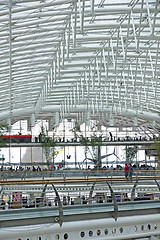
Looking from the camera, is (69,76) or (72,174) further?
(69,76)

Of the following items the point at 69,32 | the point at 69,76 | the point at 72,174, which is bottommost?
the point at 72,174

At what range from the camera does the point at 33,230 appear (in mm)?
13680

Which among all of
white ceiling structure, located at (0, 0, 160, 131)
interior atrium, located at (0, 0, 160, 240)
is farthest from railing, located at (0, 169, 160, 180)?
white ceiling structure, located at (0, 0, 160, 131)

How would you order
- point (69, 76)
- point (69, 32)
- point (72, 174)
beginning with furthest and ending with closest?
1. point (69, 76)
2. point (72, 174)
3. point (69, 32)

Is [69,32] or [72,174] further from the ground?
[69,32]

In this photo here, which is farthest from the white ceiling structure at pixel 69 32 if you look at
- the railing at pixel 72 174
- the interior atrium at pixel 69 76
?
the railing at pixel 72 174

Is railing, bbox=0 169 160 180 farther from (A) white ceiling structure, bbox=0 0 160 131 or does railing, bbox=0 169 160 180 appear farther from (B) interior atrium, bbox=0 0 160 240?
(A) white ceiling structure, bbox=0 0 160 131

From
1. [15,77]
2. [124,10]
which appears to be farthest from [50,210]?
[15,77]

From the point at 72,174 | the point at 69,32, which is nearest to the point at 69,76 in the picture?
the point at 72,174

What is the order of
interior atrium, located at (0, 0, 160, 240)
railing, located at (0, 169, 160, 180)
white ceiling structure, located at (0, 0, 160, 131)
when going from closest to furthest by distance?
interior atrium, located at (0, 0, 160, 240), white ceiling structure, located at (0, 0, 160, 131), railing, located at (0, 169, 160, 180)

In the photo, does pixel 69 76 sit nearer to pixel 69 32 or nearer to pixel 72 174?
pixel 72 174

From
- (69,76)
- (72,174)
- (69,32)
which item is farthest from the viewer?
(69,76)

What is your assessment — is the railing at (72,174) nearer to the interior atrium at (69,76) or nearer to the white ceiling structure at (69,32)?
the interior atrium at (69,76)

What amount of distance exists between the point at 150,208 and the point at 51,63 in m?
29.2
